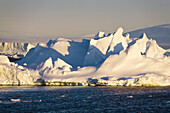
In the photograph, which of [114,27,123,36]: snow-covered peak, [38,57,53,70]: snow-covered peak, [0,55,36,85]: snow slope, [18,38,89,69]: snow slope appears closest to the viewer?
[0,55,36,85]: snow slope

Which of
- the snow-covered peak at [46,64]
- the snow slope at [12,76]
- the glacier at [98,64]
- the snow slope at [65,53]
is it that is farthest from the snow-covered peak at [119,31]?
the snow slope at [12,76]

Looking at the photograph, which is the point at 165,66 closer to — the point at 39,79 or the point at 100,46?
the point at 100,46

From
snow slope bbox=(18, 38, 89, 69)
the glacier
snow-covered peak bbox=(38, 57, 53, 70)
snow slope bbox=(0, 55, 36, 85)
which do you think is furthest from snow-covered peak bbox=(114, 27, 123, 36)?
snow slope bbox=(0, 55, 36, 85)

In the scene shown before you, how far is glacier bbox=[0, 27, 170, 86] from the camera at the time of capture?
15525 cm

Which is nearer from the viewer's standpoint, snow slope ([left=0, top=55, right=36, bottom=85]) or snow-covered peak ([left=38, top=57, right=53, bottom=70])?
snow slope ([left=0, top=55, right=36, bottom=85])

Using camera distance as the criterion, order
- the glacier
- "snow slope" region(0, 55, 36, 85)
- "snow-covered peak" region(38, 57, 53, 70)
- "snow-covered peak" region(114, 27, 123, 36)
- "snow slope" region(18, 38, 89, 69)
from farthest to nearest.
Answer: "snow slope" region(18, 38, 89, 69) → "snow-covered peak" region(114, 27, 123, 36) → "snow-covered peak" region(38, 57, 53, 70) → the glacier → "snow slope" region(0, 55, 36, 85)

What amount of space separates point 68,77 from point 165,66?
42158 mm

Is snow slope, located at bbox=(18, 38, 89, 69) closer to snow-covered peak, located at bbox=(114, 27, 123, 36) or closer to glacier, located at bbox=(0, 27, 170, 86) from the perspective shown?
glacier, located at bbox=(0, 27, 170, 86)

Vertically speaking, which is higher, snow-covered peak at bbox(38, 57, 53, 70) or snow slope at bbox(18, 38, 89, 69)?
snow slope at bbox(18, 38, 89, 69)

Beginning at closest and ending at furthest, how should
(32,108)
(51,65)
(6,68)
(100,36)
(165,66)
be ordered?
(32,108) → (6,68) → (165,66) → (51,65) → (100,36)

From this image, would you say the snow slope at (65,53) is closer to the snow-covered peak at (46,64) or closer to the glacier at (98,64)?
the glacier at (98,64)

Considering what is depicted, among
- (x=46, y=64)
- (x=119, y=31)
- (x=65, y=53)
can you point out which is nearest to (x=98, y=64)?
(x=119, y=31)

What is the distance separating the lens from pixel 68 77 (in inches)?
6565

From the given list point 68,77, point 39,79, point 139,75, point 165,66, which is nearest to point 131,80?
point 139,75
